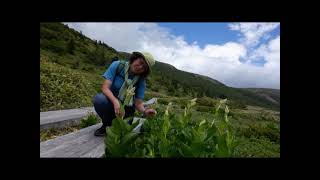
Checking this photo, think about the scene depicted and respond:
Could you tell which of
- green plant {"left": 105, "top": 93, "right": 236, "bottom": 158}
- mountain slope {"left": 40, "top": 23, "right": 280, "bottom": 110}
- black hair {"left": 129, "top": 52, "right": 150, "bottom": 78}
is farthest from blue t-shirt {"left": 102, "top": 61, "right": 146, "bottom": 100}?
mountain slope {"left": 40, "top": 23, "right": 280, "bottom": 110}

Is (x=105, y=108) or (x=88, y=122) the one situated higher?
(x=105, y=108)

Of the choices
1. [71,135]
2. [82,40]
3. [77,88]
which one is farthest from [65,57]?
[71,135]

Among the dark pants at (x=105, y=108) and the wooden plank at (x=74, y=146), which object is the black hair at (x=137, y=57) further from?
the wooden plank at (x=74, y=146)

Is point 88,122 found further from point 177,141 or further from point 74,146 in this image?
point 177,141

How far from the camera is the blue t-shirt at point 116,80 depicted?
20.6 ft

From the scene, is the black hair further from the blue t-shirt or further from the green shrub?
the green shrub

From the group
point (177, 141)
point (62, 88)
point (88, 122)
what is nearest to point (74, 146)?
point (177, 141)

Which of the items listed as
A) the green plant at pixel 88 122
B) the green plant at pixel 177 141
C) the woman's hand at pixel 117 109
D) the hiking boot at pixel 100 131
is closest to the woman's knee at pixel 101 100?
the hiking boot at pixel 100 131

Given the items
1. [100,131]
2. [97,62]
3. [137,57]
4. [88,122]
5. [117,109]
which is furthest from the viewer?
[97,62]

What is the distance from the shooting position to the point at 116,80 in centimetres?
639
